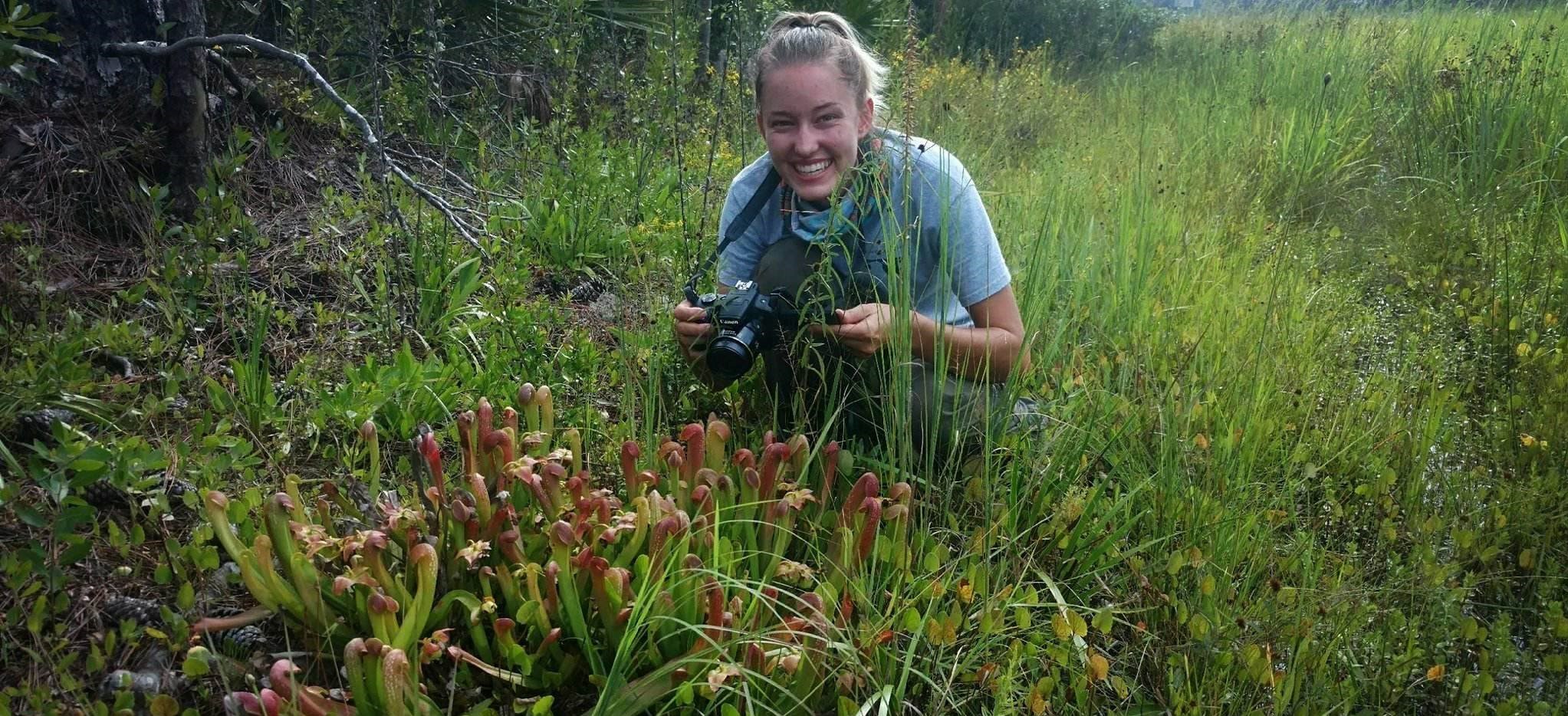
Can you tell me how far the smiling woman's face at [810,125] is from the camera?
8.07 ft

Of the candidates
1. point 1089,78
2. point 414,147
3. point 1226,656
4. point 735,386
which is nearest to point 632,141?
point 414,147

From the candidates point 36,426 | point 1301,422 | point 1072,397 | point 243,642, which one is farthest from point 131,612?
point 1301,422

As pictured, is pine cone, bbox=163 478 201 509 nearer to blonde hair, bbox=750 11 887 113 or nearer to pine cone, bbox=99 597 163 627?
pine cone, bbox=99 597 163 627

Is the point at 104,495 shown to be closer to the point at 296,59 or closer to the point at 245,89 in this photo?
the point at 296,59

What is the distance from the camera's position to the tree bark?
3018mm

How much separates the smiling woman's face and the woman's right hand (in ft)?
1.37

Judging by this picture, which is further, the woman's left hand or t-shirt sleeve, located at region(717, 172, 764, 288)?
t-shirt sleeve, located at region(717, 172, 764, 288)

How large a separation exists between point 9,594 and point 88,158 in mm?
1776

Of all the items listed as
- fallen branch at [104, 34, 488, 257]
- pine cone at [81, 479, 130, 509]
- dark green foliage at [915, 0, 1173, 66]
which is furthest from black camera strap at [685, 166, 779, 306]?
dark green foliage at [915, 0, 1173, 66]

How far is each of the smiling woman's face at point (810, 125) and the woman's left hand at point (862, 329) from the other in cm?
39

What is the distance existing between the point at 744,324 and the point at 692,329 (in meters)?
0.17

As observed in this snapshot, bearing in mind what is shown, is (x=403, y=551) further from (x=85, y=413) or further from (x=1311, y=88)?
(x=1311, y=88)

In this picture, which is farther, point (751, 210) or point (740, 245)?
point (740, 245)

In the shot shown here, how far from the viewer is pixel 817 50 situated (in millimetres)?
2455
